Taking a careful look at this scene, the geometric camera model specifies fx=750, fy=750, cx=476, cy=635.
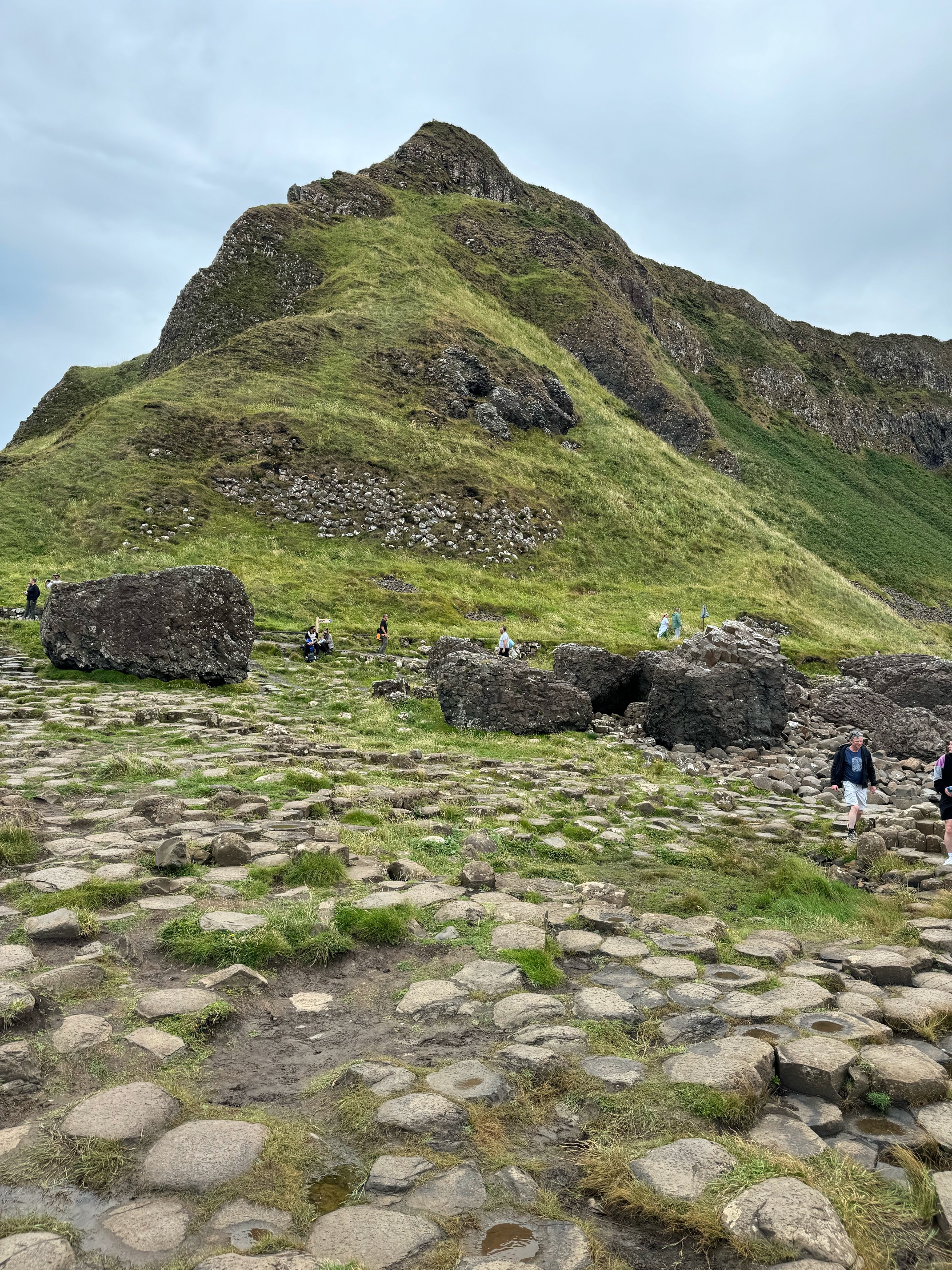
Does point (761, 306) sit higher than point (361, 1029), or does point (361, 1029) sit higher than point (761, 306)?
point (761, 306)

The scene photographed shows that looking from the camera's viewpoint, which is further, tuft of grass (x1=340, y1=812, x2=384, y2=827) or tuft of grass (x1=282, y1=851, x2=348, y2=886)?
tuft of grass (x1=340, y1=812, x2=384, y2=827)

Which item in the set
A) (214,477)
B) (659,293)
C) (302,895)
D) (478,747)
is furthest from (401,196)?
(302,895)

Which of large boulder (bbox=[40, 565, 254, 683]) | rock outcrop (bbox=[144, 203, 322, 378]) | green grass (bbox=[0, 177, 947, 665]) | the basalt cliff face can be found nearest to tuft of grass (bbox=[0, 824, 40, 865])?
green grass (bbox=[0, 177, 947, 665])

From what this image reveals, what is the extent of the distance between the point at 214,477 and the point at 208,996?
128 ft

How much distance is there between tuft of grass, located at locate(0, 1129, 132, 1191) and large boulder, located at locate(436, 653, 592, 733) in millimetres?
13867

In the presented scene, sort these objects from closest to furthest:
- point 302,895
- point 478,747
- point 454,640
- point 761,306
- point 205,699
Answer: point 302,895 → point 478,747 → point 205,699 → point 454,640 → point 761,306

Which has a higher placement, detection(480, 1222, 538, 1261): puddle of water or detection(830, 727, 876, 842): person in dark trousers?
detection(830, 727, 876, 842): person in dark trousers

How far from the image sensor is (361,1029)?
4359mm

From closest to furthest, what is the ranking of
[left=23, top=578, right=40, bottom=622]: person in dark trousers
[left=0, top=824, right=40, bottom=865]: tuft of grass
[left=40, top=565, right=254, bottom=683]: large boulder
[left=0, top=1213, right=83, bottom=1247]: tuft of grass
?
[left=0, top=1213, right=83, bottom=1247]: tuft of grass, [left=0, top=824, right=40, bottom=865]: tuft of grass, [left=40, top=565, right=254, bottom=683]: large boulder, [left=23, top=578, right=40, bottom=622]: person in dark trousers

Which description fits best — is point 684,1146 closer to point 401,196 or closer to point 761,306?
point 401,196

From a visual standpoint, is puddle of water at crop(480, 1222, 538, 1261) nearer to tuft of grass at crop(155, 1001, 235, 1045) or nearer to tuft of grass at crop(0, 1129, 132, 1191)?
tuft of grass at crop(0, 1129, 132, 1191)

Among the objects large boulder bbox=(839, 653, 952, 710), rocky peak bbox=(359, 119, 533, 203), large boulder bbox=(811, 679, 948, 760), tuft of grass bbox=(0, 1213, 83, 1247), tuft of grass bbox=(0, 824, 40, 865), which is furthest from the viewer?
rocky peak bbox=(359, 119, 533, 203)

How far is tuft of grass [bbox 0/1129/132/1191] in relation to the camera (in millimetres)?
2889

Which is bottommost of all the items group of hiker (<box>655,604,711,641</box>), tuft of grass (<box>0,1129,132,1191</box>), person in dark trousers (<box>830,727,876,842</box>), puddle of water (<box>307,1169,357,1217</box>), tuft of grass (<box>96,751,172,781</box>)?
tuft of grass (<box>96,751,172,781</box>)
